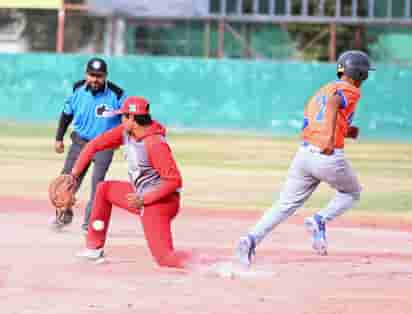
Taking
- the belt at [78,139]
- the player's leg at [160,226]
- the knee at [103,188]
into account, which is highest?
the knee at [103,188]

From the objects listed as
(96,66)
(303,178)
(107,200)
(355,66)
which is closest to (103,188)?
(107,200)

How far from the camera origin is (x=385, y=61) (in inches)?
1687

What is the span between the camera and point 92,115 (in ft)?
41.0

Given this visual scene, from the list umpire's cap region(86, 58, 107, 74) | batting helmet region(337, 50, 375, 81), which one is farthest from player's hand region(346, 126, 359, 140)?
umpire's cap region(86, 58, 107, 74)

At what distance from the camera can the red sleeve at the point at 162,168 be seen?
998 cm

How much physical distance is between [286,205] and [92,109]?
2.83m

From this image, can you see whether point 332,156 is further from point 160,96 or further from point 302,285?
point 160,96

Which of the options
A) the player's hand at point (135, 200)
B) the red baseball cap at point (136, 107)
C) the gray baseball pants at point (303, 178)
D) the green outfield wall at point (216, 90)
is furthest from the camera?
the green outfield wall at point (216, 90)

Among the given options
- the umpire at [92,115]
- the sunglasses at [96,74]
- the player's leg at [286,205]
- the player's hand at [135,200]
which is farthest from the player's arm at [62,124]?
the player's leg at [286,205]

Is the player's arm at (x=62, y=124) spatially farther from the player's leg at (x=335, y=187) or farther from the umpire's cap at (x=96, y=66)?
the player's leg at (x=335, y=187)

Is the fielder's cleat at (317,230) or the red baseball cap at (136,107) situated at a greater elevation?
the red baseball cap at (136,107)

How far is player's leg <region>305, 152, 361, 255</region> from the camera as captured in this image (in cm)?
1037

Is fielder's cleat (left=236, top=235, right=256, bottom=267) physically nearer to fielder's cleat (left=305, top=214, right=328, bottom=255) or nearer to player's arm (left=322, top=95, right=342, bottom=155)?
player's arm (left=322, top=95, right=342, bottom=155)

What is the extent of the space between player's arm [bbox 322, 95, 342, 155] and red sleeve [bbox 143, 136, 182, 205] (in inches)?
50.5
